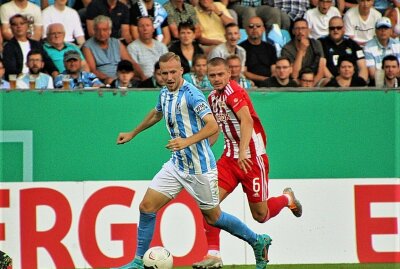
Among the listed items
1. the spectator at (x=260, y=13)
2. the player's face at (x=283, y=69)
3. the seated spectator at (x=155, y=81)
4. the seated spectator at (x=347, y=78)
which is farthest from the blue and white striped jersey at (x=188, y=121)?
the spectator at (x=260, y=13)

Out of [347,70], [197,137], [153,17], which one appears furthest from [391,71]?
[197,137]

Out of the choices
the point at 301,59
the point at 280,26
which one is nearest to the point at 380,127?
the point at 301,59

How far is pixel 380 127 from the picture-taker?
458 inches

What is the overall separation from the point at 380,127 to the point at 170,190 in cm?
324

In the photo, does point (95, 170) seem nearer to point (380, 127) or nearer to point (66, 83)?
point (66, 83)

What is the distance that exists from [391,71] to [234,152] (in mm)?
4125

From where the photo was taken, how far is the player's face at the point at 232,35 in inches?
544

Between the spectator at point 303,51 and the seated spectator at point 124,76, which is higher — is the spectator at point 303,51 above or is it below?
above

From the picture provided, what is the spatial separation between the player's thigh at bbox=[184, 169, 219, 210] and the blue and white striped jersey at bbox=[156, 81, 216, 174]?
6cm

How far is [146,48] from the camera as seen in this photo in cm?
1367

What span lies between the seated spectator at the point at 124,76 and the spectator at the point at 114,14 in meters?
1.32

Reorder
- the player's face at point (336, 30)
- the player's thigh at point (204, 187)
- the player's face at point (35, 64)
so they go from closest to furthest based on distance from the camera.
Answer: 1. the player's thigh at point (204, 187)
2. the player's face at point (35, 64)
3. the player's face at point (336, 30)

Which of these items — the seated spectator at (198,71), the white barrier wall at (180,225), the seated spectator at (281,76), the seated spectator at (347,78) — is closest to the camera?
the white barrier wall at (180,225)

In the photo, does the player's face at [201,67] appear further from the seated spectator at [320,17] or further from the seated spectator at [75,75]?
the seated spectator at [320,17]
